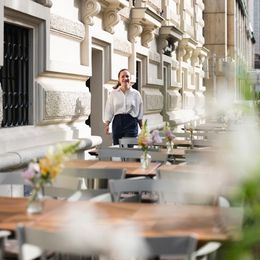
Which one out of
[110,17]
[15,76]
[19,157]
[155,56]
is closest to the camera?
[19,157]

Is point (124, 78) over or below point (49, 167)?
over

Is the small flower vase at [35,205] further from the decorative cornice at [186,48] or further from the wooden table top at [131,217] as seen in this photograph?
the decorative cornice at [186,48]

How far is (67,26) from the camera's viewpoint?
8.37 m

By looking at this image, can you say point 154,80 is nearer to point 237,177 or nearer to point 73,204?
point 73,204

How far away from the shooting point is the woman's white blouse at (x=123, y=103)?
9.02 m

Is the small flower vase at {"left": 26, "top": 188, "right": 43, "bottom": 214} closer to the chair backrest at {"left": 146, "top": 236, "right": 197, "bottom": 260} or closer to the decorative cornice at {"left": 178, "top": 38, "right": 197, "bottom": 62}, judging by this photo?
the chair backrest at {"left": 146, "top": 236, "right": 197, "bottom": 260}

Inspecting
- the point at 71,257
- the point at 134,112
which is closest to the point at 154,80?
the point at 134,112

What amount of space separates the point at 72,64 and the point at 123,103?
958mm

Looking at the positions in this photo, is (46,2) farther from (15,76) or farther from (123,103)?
(123,103)

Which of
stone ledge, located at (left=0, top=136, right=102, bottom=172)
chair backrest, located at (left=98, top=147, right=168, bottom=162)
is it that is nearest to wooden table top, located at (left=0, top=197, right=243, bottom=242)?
stone ledge, located at (left=0, top=136, right=102, bottom=172)

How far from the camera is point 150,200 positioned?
5207mm

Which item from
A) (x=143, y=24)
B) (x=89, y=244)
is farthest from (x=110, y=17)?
(x=89, y=244)

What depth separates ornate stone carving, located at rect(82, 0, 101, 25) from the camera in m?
9.13

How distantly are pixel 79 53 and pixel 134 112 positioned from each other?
3.81 feet
